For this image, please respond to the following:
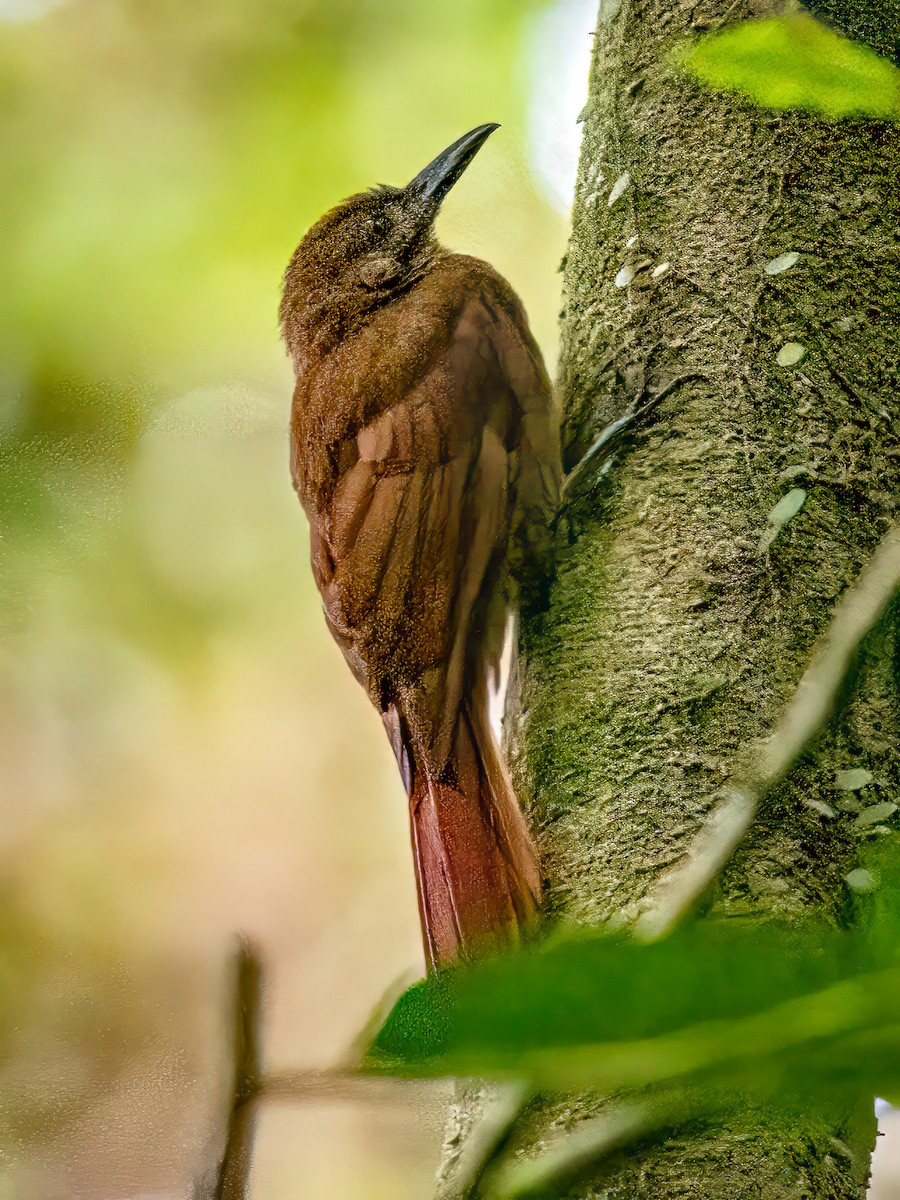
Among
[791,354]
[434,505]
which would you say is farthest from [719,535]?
[434,505]

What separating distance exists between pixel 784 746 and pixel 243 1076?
0.67m

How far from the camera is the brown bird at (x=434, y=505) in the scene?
992 mm

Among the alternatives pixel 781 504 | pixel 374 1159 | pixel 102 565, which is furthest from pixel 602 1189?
pixel 102 565

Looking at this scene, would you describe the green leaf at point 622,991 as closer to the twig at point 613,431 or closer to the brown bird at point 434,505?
the brown bird at point 434,505

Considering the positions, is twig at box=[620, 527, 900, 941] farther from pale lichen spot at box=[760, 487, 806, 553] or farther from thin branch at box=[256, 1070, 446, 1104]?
thin branch at box=[256, 1070, 446, 1104]

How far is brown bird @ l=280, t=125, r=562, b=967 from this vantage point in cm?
99

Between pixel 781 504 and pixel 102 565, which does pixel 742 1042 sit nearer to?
pixel 781 504

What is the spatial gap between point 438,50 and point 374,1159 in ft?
4.72

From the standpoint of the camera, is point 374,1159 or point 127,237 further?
point 127,237

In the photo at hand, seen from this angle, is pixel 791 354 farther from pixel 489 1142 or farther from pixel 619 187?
pixel 489 1142

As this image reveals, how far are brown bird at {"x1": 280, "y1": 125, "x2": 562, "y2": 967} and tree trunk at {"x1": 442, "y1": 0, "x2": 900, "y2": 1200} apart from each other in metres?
0.06

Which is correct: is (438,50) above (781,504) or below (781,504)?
above

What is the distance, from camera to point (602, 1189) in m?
0.76

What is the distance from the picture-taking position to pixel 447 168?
1.21m
